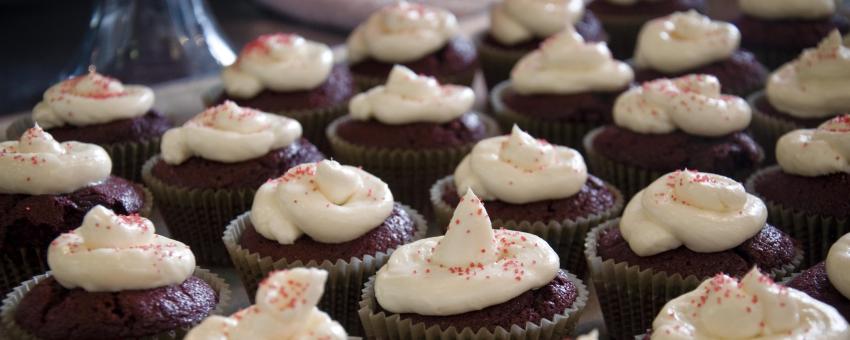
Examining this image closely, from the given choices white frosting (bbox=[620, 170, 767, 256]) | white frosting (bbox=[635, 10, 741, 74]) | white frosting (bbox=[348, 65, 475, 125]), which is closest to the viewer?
white frosting (bbox=[620, 170, 767, 256])

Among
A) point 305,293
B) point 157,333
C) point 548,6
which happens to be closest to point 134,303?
point 157,333

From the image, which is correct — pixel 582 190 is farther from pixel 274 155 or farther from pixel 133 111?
pixel 133 111

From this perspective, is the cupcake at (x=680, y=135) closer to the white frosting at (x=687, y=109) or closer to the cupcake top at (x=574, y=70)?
the white frosting at (x=687, y=109)

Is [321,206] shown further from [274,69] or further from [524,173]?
[274,69]

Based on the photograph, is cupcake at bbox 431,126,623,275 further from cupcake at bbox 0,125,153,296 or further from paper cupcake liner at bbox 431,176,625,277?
cupcake at bbox 0,125,153,296

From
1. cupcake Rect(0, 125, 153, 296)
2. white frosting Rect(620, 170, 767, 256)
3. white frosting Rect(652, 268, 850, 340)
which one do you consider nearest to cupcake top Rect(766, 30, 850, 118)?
white frosting Rect(620, 170, 767, 256)

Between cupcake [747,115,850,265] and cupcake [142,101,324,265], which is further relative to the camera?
cupcake [142,101,324,265]
